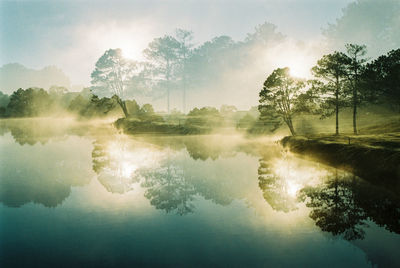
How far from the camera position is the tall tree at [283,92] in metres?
32.8

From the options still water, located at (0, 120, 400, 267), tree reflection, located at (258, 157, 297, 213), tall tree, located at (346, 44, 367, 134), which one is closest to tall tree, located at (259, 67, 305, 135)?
tall tree, located at (346, 44, 367, 134)

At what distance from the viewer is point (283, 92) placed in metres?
33.0

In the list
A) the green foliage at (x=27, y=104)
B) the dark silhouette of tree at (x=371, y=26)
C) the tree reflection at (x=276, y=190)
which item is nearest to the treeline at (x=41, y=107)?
the green foliage at (x=27, y=104)

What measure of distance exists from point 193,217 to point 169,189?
13.4 feet

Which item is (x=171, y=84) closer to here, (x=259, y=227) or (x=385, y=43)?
(x=385, y=43)

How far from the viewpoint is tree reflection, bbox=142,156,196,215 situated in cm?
1180

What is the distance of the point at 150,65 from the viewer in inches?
3260

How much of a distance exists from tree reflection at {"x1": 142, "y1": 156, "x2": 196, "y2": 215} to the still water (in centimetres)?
5

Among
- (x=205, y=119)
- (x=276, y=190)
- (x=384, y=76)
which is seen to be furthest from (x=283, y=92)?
(x=205, y=119)

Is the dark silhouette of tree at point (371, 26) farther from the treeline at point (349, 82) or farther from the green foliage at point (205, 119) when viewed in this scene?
the treeline at point (349, 82)

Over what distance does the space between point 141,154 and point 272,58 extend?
241 feet

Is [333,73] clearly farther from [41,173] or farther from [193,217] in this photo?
[41,173]

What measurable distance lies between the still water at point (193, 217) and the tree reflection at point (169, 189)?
0.05 m

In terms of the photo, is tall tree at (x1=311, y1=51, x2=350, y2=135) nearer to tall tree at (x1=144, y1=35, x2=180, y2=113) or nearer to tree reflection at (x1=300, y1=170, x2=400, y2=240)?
tree reflection at (x1=300, y1=170, x2=400, y2=240)
